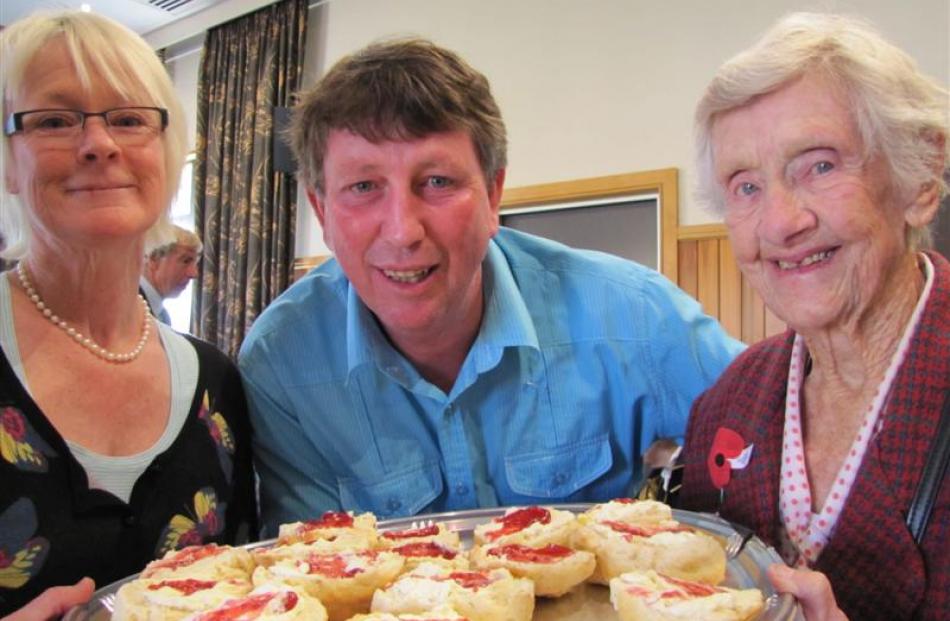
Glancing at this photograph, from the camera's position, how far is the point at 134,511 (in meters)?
1.29

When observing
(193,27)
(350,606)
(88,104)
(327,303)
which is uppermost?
(193,27)

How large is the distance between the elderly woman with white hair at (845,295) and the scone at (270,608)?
0.68 m

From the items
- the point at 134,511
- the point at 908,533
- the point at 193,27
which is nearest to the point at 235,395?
the point at 134,511

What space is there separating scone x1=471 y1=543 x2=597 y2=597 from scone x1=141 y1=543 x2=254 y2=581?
323 mm

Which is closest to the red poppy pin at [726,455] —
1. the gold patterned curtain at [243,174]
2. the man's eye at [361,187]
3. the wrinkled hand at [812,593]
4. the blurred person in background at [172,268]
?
the wrinkled hand at [812,593]

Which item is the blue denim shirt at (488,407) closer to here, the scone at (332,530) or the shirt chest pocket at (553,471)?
the shirt chest pocket at (553,471)

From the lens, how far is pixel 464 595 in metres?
0.95

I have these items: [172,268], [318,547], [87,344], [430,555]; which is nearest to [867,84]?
[430,555]

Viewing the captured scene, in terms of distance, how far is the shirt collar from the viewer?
1532 mm

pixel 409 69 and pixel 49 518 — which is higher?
pixel 409 69

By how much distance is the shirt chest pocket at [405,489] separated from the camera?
1.53m

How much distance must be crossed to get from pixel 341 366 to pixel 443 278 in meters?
0.31

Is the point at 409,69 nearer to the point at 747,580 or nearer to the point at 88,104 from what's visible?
the point at 88,104

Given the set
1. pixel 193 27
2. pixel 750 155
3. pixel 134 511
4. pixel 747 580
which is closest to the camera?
pixel 747 580
